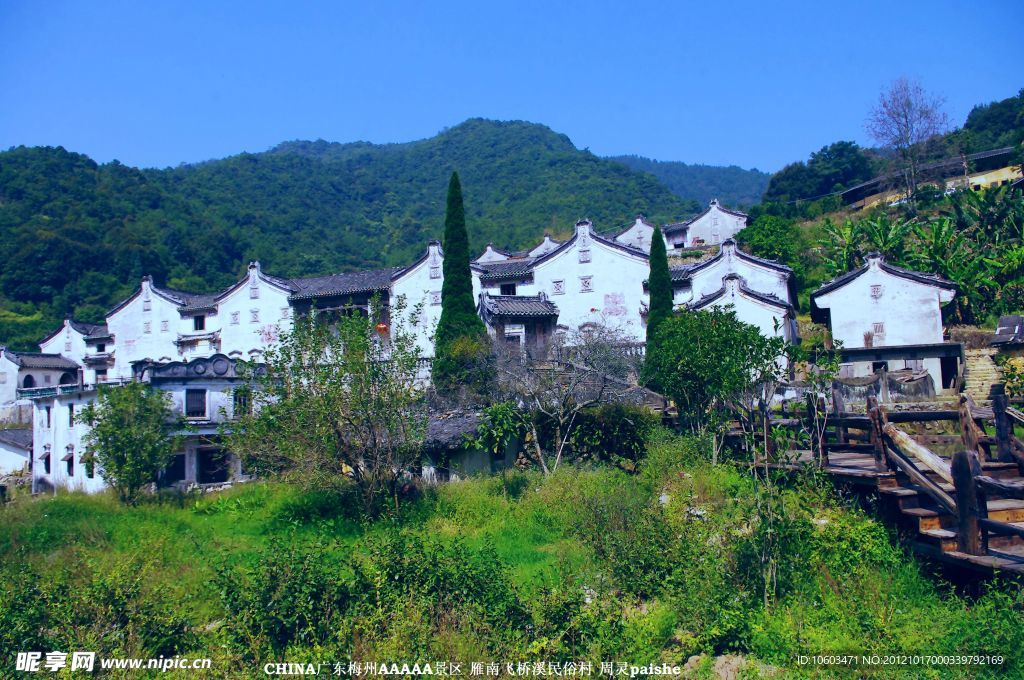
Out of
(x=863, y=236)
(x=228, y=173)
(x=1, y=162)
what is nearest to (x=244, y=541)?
(x=863, y=236)

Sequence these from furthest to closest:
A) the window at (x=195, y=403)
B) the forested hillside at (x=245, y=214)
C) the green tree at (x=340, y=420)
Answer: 1. the forested hillside at (x=245, y=214)
2. the window at (x=195, y=403)
3. the green tree at (x=340, y=420)

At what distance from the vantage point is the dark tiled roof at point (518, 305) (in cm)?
3369

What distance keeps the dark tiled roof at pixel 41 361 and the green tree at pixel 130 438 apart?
24.1 m

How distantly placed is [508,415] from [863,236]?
26.4 metres

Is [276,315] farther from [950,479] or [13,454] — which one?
[950,479]

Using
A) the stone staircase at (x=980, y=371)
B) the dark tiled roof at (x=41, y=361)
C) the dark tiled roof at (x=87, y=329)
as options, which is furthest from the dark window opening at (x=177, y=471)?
the stone staircase at (x=980, y=371)

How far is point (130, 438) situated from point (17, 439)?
15.8 m

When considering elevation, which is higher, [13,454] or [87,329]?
[87,329]

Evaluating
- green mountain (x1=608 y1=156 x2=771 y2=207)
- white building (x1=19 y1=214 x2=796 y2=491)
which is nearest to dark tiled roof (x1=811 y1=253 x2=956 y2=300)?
white building (x1=19 y1=214 x2=796 y2=491)


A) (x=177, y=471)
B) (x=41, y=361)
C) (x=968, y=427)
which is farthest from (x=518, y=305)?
(x=41, y=361)

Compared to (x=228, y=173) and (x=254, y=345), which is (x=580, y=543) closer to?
(x=254, y=345)

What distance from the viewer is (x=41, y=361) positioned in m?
45.4

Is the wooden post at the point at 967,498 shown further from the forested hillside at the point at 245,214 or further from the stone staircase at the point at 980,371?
the forested hillside at the point at 245,214

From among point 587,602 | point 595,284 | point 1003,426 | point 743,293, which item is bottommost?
point 587,602
